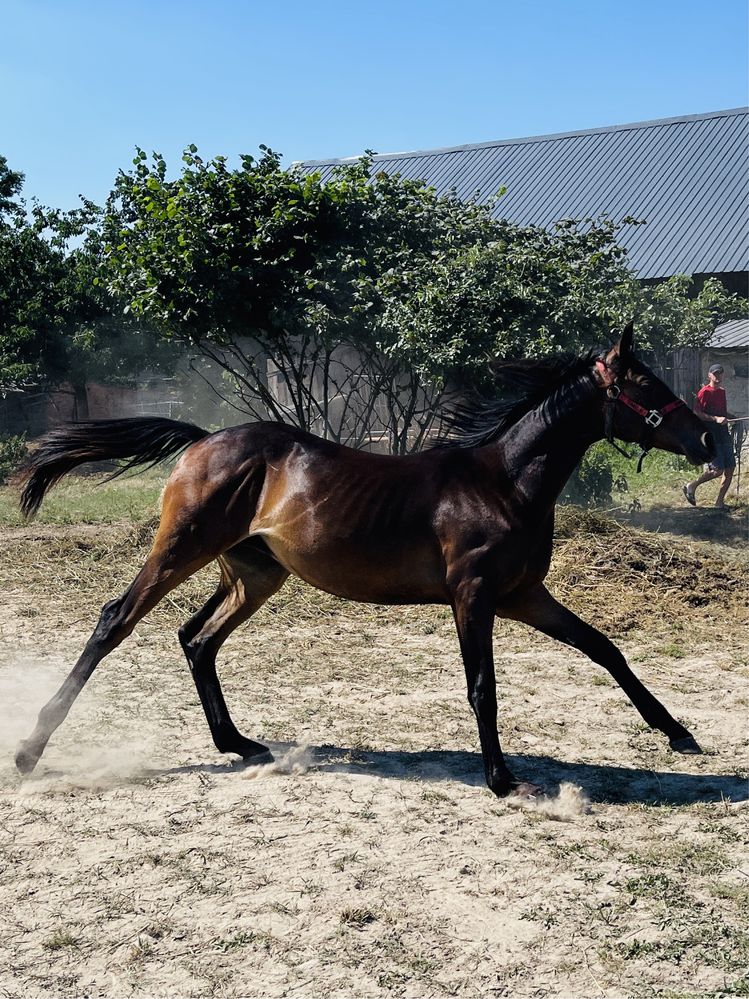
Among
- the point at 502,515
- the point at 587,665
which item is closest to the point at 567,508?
the point at 587,665

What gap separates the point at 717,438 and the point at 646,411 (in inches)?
313

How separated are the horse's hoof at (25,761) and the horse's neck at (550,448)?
8.41ft

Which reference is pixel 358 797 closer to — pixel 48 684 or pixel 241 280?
pixel 48 684

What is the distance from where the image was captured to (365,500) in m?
5.04

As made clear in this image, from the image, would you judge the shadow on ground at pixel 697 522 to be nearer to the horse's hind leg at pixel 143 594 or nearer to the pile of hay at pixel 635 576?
the pile of hay at pixel 635 576

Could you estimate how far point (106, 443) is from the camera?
5.48m

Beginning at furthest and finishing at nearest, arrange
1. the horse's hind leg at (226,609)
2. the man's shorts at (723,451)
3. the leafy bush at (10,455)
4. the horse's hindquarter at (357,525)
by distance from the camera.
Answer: the leafy bush at (10,455) < the man's shorts at (723,451) < the horse's hind leg at (226,609) < the horse's hindquarter at (357,525)

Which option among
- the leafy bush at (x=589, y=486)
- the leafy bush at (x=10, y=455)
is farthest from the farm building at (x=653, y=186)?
the leafy bush at (x=10, y=455)

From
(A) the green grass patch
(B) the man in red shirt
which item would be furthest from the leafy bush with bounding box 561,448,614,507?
(A) the green grass patch

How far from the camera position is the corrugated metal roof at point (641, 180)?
22531mm

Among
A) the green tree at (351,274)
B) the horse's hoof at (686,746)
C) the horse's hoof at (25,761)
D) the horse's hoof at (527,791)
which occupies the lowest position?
the horse's hoof at (25,761)

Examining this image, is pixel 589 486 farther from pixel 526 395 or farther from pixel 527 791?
pixel 527 791

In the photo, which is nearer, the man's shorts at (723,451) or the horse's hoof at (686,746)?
the horse's hoof at (686,746)

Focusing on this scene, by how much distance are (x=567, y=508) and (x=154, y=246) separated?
4959mm
